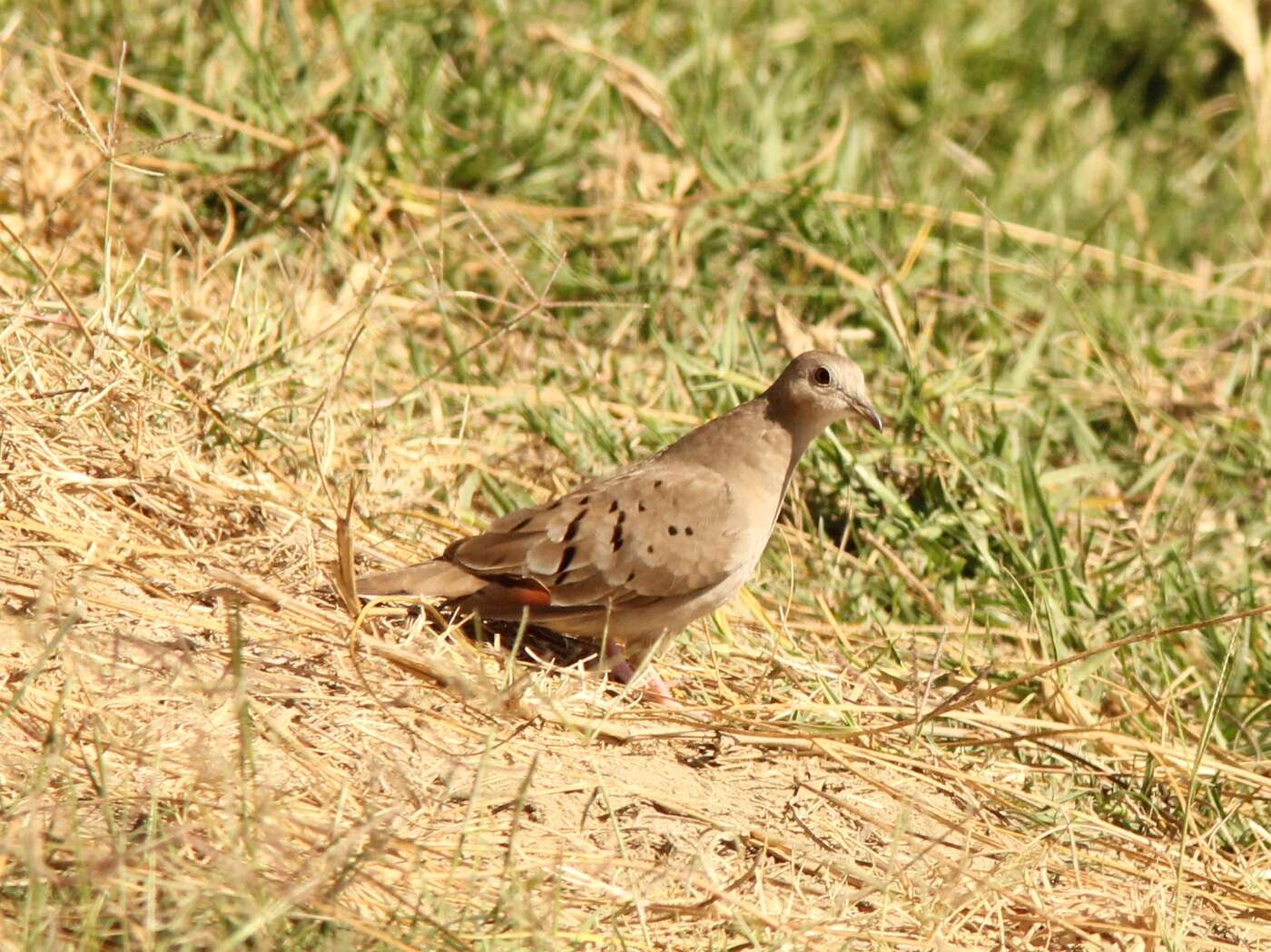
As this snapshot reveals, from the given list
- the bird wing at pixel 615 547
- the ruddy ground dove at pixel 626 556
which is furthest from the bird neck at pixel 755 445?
the bird wing at pixel 615 547

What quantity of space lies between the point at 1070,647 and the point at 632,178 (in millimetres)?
2288

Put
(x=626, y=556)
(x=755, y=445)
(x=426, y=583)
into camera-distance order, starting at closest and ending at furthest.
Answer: (x=426, y=583), (x=626, y=556), (x=755, y=445)

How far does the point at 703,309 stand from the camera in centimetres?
528

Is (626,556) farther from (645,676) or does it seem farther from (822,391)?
(822,391)

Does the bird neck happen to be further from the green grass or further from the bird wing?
the green grass

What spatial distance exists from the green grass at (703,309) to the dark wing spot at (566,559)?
1.53 feet

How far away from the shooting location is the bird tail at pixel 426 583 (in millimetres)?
3654

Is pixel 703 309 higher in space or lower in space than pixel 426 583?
Answer: higher

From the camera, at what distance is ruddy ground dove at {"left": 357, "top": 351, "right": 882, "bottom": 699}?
3.73 metres

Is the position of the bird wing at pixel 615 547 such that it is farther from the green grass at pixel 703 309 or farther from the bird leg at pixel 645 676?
the green grass at pixel 703 309

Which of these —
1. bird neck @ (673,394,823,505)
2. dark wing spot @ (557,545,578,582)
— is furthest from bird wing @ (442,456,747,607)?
bird neck @ (673,394,823,505)

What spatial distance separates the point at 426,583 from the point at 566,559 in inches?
12.7

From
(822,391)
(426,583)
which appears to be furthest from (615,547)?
(822,391)

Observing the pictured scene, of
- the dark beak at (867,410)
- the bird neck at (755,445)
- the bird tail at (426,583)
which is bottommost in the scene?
the bird tail at (426,583)
